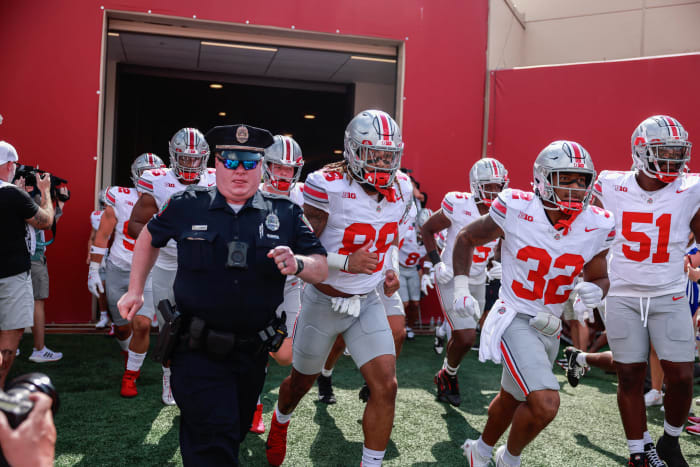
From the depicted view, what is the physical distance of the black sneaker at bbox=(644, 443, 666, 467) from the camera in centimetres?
375

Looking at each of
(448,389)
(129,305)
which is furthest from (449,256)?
(129,305)

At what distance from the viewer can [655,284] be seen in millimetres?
3904

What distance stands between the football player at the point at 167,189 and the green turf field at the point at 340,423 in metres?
0.55

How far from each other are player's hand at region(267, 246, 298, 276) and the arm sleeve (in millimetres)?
279

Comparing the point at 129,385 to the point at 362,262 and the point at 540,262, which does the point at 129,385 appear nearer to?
→ the point at 362,262

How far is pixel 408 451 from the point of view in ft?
13.6

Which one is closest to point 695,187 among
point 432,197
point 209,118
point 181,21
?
point 432,197

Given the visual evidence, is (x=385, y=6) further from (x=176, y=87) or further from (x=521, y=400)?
(x=521, y=400)

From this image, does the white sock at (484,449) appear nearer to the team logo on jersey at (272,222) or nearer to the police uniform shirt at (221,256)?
the police uniform shirt at (221,256)

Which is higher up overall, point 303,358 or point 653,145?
point 653,145

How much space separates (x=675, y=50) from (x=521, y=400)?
834 centimetres

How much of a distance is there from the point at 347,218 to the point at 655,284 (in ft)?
6.54

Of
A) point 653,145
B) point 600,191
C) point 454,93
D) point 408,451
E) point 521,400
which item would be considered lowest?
point 408,451

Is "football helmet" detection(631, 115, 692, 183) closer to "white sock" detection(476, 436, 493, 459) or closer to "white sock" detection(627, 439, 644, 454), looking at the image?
"white sock" detection(627, 439, 644, 454)
